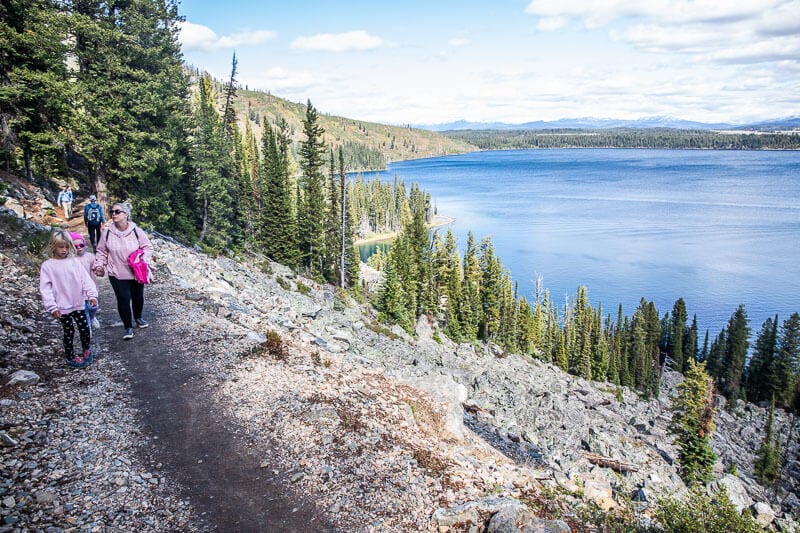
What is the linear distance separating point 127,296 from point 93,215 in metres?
7.74

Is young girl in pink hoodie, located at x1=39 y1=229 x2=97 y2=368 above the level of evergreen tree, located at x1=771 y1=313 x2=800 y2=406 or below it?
above

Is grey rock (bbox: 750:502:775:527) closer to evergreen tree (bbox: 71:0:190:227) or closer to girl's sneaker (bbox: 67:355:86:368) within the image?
girl's sneaker (bbox: 67:355:86:368)

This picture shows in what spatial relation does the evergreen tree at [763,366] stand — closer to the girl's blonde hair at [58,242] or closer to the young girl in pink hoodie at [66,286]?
→ the young girl in pink hoodie at [66,286]

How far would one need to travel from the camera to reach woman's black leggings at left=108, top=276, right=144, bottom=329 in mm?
10281

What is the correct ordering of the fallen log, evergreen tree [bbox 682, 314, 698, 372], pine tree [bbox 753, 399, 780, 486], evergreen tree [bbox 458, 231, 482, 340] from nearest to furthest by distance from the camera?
1. the fallen log
2. pine tree [bbox 753, 399, 780, 486]
3. evergreen tree [bbox 458, 231, 482, 340]
4. evergreen tree [bbox 682, 314, 698, 372]

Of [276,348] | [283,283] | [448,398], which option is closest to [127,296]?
[276,348]

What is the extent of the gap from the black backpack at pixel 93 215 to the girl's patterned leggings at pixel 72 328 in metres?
8.67

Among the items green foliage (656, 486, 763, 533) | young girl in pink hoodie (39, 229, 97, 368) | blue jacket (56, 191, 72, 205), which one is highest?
blue jacket (56, 191, 72, 205)

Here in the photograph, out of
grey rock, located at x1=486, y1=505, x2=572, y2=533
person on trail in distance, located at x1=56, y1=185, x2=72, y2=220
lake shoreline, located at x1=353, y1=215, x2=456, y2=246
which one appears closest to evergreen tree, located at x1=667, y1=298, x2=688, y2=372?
lake shoreline, located at x1=353, y1=215, x2=456, y2=246

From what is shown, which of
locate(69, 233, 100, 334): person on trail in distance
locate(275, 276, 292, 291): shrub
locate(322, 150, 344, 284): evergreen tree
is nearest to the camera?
locate(69, 233, 100, 334): person on trail in distance

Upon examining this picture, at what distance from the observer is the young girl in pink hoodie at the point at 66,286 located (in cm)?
834

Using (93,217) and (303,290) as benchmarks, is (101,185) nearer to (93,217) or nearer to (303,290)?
(93,217)

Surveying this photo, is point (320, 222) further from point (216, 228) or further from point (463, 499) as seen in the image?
point (463, 499)

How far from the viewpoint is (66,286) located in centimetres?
853
